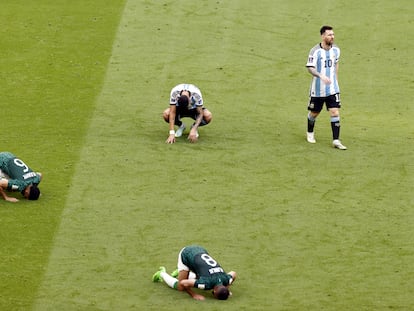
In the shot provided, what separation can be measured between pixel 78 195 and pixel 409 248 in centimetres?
512

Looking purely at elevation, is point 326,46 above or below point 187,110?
above

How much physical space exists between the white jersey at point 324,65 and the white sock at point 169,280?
20.0 ft

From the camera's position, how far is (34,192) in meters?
19.5

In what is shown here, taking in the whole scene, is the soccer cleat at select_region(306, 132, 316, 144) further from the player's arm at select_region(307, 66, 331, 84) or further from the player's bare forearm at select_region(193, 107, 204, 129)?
the player's bare forearm at select_region(193, 107, 204, 129)

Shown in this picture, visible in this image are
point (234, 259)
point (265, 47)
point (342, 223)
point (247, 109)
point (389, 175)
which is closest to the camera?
point (234, 259)

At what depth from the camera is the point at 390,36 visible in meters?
28.2

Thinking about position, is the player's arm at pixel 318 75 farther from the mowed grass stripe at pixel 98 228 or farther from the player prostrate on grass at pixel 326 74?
the mowed grass stripe at pixel 98 228

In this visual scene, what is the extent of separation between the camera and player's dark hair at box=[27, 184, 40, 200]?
19469 mm

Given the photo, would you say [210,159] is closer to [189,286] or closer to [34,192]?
[34,192]

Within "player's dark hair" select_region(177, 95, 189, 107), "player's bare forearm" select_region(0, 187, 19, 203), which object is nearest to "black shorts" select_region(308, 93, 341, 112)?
"player's dark hair" select_region(177, 95, 189, 107)

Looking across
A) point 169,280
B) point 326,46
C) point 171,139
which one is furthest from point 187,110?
point 169,280

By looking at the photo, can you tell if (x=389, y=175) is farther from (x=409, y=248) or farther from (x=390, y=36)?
(x=390, y=36)

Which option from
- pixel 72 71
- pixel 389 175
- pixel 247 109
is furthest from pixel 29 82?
pixel 389 175

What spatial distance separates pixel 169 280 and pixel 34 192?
139 inches
